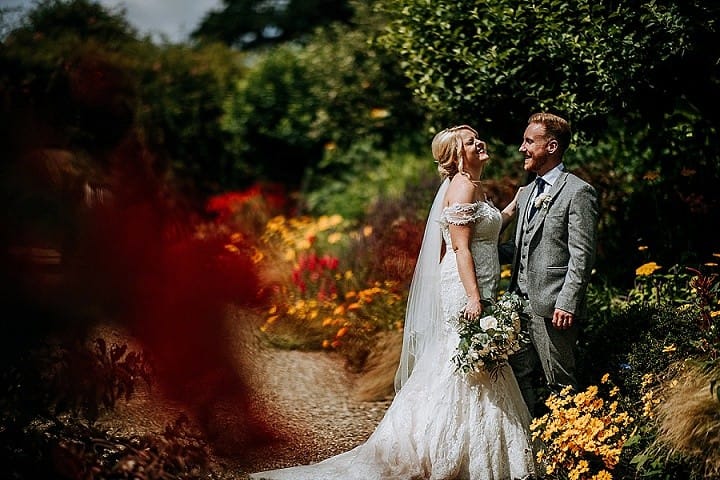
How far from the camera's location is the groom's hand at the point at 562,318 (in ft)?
12.7

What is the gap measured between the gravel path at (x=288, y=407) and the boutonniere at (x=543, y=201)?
191 cm

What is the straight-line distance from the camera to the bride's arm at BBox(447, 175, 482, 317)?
13.3 ft

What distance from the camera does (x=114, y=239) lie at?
372 cm

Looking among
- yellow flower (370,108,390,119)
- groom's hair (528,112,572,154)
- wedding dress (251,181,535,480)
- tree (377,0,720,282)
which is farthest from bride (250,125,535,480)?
yellow flower (370,108,390,119)

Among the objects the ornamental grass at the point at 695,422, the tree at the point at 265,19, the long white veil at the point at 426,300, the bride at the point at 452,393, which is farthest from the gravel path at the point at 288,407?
the tree at the point at 265,19

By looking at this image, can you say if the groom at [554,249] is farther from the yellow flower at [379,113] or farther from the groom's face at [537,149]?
the yellow flower at [379,113]

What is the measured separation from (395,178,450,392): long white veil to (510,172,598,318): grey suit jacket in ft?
Result: 1.75

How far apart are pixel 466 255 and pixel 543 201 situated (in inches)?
20.7

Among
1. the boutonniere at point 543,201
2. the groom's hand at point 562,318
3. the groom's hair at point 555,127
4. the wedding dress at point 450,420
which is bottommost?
the wedding dress at point 450,420

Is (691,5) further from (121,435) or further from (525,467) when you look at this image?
(121,435)

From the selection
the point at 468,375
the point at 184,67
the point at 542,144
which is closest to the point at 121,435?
the point at 468,375

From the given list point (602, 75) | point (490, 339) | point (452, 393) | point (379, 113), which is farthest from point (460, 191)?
point (379, 113)

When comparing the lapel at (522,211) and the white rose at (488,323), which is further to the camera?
the lapel at (522,211)

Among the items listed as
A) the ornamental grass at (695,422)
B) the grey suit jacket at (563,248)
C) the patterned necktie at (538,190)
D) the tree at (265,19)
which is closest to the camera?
the ornamental grass at (695,422)
